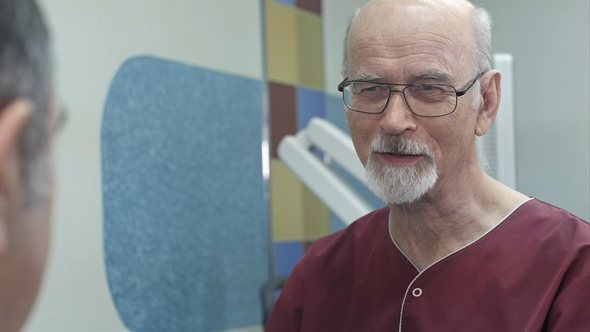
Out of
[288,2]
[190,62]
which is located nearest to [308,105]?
[288,2]

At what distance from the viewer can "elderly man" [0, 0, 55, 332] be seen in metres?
0.38

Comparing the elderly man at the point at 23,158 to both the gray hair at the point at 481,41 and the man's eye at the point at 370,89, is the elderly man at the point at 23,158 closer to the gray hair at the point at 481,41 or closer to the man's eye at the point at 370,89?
the man's eye at the point at 370,89

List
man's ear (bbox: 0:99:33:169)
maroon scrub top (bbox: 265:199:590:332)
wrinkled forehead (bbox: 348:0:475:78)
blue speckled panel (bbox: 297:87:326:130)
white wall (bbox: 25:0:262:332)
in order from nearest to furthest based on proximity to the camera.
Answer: man's ear (bbox: 0:99:33:169) < maroon scrub top (bbox: 265:199:590:332) < wrinkled forehead (bbox: 348:0:475:78) < white wall (bbox: 25:0:262:332) < blue speckled panel (bbox: 297:87:326:130)

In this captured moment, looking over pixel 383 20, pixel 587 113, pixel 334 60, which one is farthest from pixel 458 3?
pixel 334 60

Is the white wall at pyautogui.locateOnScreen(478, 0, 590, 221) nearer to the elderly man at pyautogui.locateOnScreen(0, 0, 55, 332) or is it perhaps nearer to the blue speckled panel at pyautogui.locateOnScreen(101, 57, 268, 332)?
the blue speckled panel at pyautogui.locateOnScreen(101, 57, 268, 332)

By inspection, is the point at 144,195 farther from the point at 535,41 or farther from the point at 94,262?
the point at 535,41

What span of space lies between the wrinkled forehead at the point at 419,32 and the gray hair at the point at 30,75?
0.91 m

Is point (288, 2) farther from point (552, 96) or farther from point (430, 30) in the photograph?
point (430, 30)

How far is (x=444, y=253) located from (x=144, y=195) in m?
1.16

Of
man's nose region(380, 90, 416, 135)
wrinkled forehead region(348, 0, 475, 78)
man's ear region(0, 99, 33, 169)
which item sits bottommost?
man's nose region(380, 90, 416, 135)

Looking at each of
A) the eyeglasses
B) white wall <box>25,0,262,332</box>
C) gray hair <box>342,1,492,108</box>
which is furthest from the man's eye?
white wall <box>25,0,262,332</box>

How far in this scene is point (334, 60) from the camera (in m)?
3.38

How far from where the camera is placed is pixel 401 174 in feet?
4.11

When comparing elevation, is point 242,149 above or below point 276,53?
below
